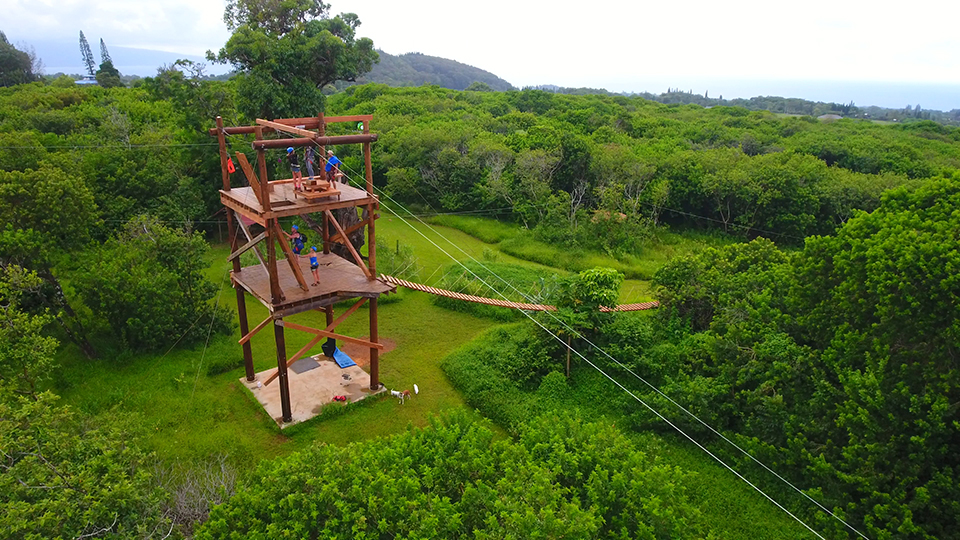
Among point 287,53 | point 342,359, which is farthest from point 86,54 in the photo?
point 342,359

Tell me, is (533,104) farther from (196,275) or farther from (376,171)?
(196,275)

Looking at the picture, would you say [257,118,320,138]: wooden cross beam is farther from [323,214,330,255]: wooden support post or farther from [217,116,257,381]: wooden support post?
[323,214,330,255]: wooden support post

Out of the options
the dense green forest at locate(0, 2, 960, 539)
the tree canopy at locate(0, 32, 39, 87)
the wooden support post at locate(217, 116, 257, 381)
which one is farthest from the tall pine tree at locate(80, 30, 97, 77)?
the wooden support post at locate(217, 116, 257, 381)

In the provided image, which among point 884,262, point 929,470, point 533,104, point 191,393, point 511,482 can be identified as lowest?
point 191,393

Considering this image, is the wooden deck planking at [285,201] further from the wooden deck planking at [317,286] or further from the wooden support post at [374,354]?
the wooden support post at [374,354]

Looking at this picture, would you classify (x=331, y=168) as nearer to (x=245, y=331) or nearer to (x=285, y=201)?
(x=285, y=201)

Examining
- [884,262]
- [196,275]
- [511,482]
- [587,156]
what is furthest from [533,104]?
[511,482]

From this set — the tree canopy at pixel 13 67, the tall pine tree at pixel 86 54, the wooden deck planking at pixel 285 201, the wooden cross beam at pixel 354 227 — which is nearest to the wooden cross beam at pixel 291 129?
the wooden deck planking at pixel 285 201
